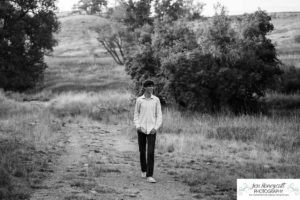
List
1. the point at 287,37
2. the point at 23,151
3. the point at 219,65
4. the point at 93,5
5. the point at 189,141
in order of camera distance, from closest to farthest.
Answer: the point at 23,151 → the point at 189,141 → the point at 219,65 → the point at 287,37 → the point at 93,5

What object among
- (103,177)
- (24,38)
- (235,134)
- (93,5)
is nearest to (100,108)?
(235,134)

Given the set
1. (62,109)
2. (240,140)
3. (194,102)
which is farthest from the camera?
(62,109)

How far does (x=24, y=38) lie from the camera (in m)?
39.7

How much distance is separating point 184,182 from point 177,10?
183 ft

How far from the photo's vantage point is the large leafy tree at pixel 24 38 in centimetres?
3909

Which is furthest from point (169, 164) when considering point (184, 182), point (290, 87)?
point (290, 87)

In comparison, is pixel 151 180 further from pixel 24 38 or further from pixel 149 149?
pixel 24 38

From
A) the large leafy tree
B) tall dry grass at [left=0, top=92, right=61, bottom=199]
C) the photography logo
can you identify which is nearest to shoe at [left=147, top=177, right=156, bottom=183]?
the photography logo

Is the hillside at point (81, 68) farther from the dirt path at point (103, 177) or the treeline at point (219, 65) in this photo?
the dirt path at point (103, 177)

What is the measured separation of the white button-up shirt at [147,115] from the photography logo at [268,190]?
2.25m

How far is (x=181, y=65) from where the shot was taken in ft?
82.7

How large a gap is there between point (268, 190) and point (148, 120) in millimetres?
2875

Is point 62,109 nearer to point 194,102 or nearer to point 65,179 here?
point 194,102

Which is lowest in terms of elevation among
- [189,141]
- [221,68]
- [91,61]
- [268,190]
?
[91,61]
